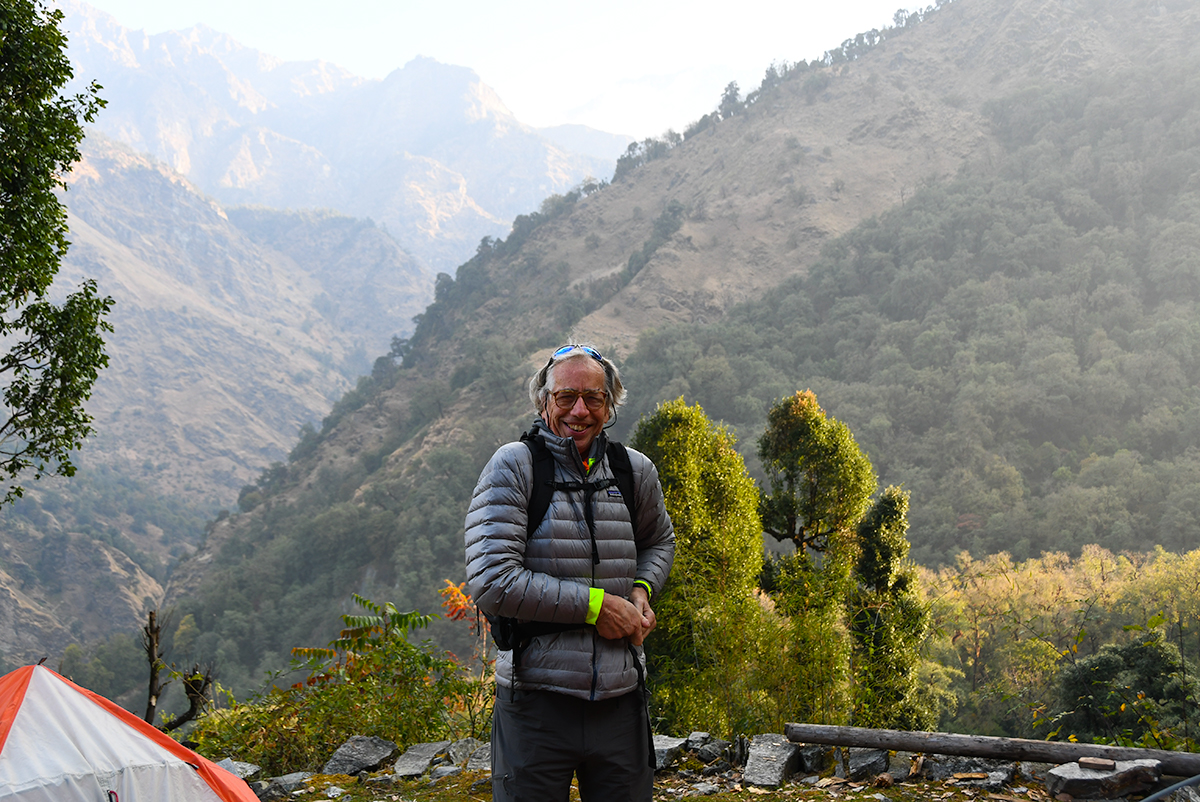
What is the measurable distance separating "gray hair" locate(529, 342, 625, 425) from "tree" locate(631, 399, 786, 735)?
3723 millimetres

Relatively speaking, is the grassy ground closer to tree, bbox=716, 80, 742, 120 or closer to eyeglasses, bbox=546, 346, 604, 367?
eyeglasses, bbox=546, 346, 604, 367

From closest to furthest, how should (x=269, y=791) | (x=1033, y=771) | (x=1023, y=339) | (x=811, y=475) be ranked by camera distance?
1. (x=1033, y=771)
2. (x=269, y=791)
3. (x=811, y=475)
4. (x=1023, y=339)

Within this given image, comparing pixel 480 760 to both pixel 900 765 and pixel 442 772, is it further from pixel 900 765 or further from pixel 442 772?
pixel 900 765

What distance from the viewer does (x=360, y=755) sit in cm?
500

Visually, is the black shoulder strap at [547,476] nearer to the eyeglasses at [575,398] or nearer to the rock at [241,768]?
the eyeglasses at [575,398]

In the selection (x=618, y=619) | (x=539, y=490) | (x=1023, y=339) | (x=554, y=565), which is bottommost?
(x=618, y=619)

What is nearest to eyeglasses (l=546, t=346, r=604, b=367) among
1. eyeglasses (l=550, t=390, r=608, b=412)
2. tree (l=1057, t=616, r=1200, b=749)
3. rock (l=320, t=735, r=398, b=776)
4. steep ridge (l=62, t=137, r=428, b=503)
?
eyeglasses (l=550, t=390, r=608, b=412)

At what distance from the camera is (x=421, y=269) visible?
178m

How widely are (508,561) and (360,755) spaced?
376 cm

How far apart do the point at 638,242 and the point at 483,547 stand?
7692cm

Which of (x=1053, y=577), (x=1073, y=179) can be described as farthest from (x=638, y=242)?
(x=1053, y=577)

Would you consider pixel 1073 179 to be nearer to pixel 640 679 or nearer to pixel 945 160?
pixel 945 160

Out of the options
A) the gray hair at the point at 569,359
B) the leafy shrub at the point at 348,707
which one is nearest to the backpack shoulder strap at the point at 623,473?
the gray hair at the point at 569,359

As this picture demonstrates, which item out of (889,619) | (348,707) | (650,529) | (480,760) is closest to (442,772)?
(480,760)
